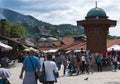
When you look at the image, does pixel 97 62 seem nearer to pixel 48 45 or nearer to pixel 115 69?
pixel 115 69

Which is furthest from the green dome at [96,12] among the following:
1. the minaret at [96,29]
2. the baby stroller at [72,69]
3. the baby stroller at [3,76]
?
the baby stroller at [3,76]

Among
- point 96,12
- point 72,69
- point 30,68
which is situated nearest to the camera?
point 30,68

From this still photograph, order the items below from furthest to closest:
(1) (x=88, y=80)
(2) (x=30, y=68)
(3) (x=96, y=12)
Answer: (3) (x=96, y=12)
(1) (x=88, y=80)
(2) (x=30, y=68)

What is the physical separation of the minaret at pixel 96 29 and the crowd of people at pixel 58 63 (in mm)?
1150

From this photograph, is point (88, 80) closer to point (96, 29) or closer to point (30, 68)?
point (30, 68)


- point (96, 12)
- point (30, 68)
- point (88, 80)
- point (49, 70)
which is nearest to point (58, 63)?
point (88, 80)

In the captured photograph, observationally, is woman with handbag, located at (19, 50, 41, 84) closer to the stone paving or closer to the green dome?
the stone paving

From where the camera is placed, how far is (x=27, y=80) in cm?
1282

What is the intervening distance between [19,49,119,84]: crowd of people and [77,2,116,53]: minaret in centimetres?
115

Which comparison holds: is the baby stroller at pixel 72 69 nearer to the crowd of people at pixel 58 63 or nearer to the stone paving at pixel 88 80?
the crowd of people at pixel 58 63

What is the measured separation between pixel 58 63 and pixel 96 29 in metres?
8.60

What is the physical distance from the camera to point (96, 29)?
125 feet

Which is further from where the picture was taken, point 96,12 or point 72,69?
point 96,12

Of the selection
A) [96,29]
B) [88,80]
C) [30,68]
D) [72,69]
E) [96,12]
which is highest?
[96,12]
